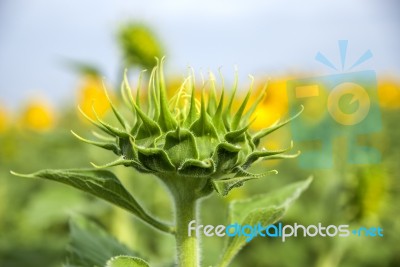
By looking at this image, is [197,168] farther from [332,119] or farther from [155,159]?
[332,119]

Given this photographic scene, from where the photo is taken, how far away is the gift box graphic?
2773 millimetres

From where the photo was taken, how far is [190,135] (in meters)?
0.97

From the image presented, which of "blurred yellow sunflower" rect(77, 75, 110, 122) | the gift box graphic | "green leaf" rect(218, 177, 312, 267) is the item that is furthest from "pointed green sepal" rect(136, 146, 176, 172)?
"blurred yellow sunflower" rect(77, 75, 110, 122)

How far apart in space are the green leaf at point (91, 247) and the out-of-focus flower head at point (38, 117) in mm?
3999

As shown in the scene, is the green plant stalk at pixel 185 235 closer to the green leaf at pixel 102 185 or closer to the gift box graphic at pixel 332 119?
the green leaf at pixel 102 185

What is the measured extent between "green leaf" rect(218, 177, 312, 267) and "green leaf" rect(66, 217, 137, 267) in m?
0.21

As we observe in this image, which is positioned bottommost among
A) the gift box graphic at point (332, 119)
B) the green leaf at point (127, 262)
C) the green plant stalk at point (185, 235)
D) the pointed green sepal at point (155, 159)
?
the green leaf at point (127, 262)

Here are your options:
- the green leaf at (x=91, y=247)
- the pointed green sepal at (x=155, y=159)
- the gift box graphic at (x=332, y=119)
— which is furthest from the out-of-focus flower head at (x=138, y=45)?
the pointed green sepal at (x=155, y=159)

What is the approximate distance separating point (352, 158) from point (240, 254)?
2.65 feet

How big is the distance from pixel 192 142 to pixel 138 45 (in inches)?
85.6

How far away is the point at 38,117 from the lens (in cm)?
533

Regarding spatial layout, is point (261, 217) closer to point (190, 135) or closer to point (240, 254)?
point (190, 135)

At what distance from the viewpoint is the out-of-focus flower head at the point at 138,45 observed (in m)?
3.09

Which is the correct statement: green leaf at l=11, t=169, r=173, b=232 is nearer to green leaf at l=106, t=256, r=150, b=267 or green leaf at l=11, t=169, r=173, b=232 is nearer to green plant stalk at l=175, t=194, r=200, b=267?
green plant stalk at l=175, t=194, r=200, b=267
